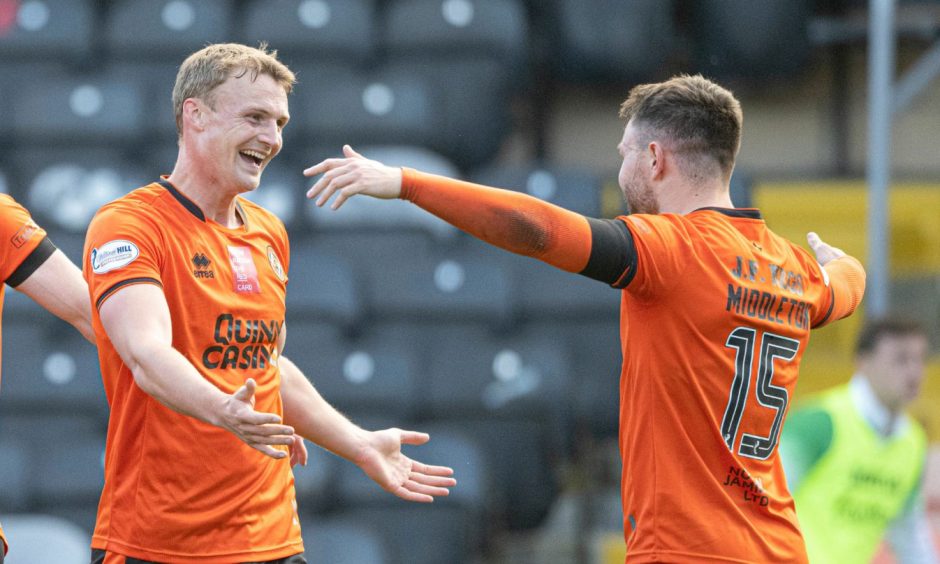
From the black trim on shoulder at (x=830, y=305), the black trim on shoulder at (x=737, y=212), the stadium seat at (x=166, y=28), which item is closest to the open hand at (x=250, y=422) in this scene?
the black trim on shoulder at (x=737, y=212)

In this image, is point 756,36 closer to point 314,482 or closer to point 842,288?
point 314,482

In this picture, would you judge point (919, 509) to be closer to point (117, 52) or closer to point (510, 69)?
point (510, 69)

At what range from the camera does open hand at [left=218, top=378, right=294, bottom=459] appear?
2.91 m

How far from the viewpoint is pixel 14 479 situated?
254 inches

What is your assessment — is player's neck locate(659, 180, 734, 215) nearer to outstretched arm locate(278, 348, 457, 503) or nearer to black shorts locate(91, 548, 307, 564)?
outstretched arm locate(278, 348, 457, 503)

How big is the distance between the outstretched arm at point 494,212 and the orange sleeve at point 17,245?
89cm

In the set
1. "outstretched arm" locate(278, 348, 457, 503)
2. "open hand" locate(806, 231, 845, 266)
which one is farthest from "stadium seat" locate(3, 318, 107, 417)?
"open hand" locate(806, 231, 845, 266)

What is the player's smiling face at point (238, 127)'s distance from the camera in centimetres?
343

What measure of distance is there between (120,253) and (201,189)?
1.16ft

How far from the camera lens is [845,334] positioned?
27.2 feet

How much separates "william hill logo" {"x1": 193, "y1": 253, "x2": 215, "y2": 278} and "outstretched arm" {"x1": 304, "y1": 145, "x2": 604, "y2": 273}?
41 centimetres

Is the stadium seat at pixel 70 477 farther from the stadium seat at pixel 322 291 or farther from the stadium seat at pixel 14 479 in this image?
the stadium seat at pixel 322 291

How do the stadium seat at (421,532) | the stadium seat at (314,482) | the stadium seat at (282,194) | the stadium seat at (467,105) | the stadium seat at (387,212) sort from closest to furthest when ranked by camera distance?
the stadium seat at (314,482)
the stadium seat at (421,532)
the stadium seat at (282,194)
the stadium seat at (387,212)
the stadium seat at (467,105)

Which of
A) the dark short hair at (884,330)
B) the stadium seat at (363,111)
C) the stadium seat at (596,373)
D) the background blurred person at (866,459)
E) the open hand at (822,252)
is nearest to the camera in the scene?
the open hand at (822,252)
